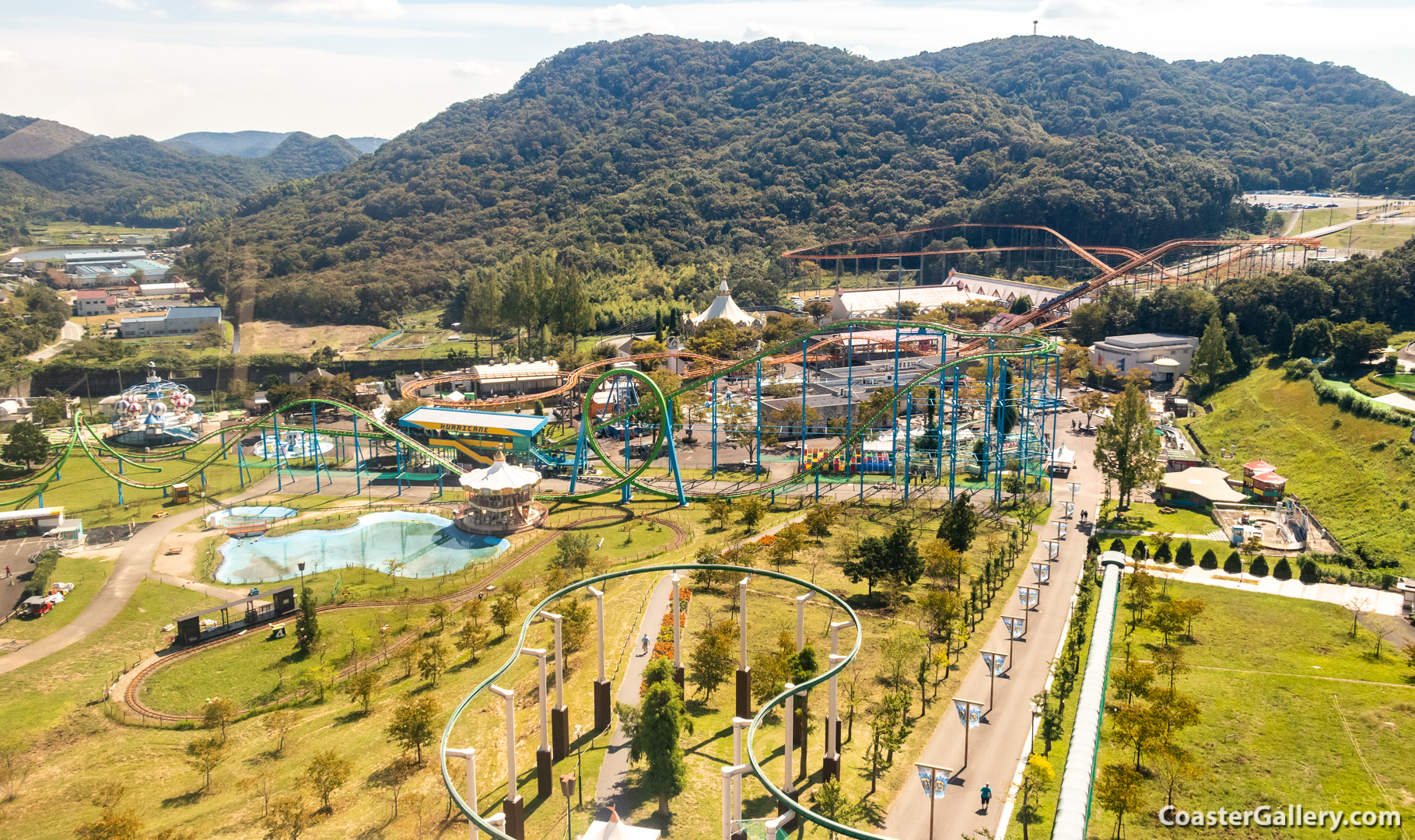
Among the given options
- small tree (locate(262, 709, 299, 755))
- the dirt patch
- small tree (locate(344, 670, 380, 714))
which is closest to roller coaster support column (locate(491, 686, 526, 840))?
small tree (locate(344, 670, 380, 714))

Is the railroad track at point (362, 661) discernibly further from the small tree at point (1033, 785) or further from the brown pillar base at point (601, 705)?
the small tree at point (1033, 785)

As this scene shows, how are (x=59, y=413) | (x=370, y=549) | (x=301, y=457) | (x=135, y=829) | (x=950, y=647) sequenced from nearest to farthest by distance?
1. (x=135, y=829)
2. (x=950, y=647)
3. (x=370, y=549)
4. (x=301, y=457)
5. (x=59, y=413)

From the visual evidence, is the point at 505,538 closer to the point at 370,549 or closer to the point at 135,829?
the point at 370,549

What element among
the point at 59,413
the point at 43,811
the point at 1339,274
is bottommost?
the point at 43,811

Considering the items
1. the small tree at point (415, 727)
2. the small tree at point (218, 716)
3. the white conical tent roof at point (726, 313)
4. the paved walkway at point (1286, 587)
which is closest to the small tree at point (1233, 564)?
the paved walkway at point (1286, 587)

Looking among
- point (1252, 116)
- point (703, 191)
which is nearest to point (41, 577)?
point (703, 191)

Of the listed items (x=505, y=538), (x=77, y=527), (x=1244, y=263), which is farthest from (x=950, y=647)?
(x=1244, y=263)
